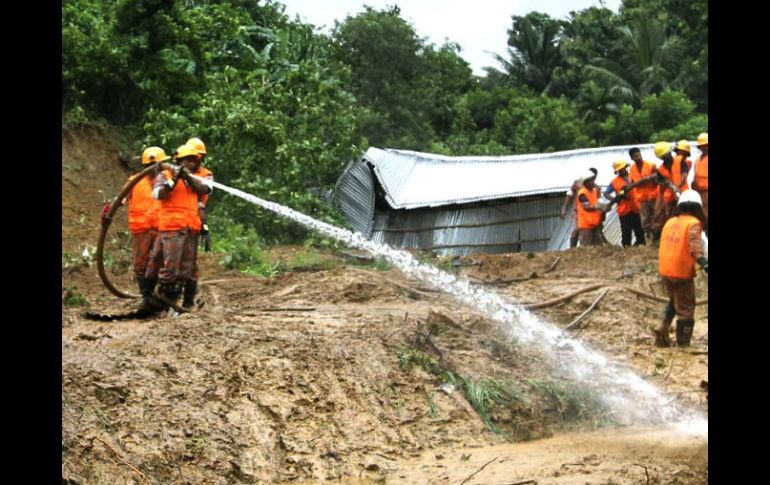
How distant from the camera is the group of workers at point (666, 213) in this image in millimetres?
9961

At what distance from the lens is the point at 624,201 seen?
15539 mm

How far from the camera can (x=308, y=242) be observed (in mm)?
17438

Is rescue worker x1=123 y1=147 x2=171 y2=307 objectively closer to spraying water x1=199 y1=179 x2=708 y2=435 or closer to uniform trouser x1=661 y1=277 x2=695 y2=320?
spraying water x1=199 y1=179 x2=708 y2=435

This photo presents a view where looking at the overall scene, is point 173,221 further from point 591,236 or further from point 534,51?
point 534,51

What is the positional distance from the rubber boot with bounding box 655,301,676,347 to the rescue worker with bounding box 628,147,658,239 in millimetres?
4643

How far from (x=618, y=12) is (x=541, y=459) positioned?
31859mm

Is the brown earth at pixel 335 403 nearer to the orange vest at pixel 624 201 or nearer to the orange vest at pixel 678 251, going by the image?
the orange vest at pixel 678 251

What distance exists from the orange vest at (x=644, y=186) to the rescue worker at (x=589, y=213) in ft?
3.06

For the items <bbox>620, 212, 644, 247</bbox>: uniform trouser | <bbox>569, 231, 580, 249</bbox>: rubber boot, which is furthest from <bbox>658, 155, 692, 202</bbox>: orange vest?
<bbox>569, 231, 580, 249</bbox>: rubber boot

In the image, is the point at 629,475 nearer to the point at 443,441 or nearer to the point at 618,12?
the point at 443,441

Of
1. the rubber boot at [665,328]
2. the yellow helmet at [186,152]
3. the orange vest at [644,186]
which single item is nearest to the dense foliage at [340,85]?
the orange vest at [644,186]

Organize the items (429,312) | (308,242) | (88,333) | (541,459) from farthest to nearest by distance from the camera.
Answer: (308,242) < (429,312) < (88,333) < (541,459)

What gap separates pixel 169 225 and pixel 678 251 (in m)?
4.81

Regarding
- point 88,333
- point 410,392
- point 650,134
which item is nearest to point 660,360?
point 410,392
